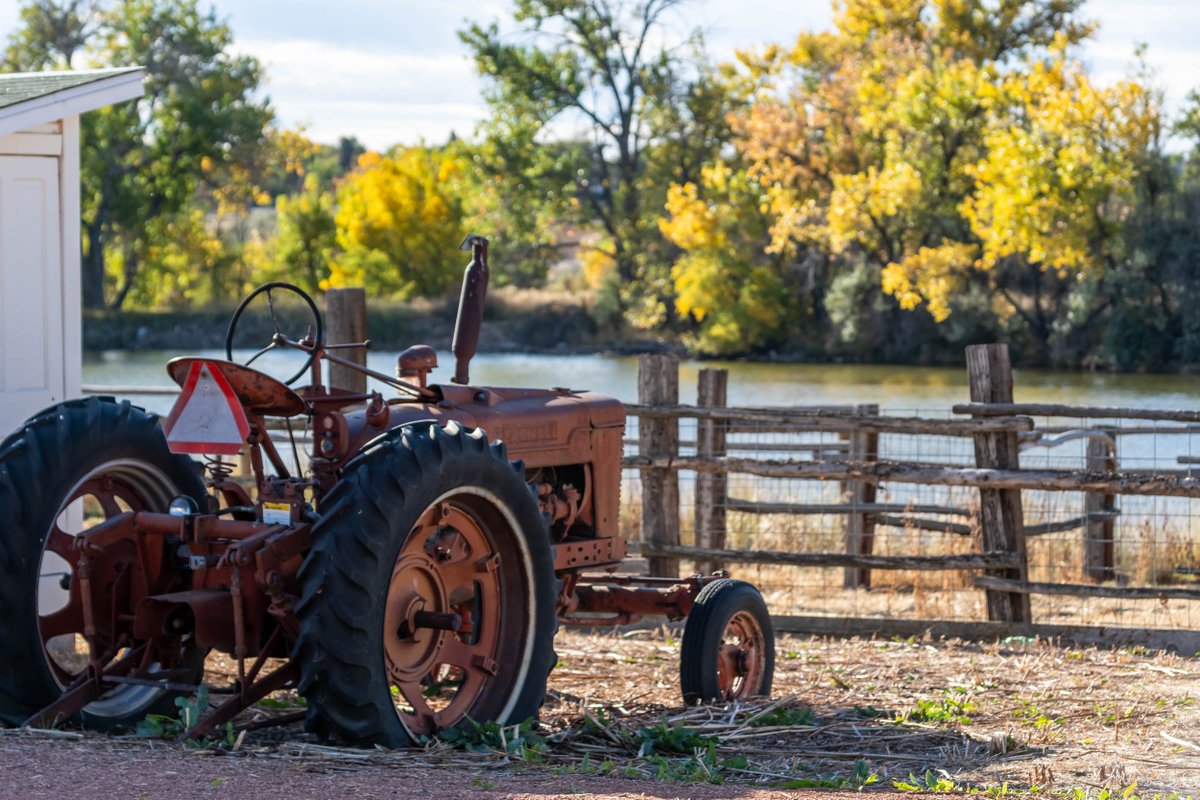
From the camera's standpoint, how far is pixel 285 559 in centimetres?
481

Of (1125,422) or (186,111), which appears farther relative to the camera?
(186,111)

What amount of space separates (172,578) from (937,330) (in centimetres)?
3191

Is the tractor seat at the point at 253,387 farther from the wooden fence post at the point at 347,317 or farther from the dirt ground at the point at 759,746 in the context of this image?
the wooden fence post at the point at 347,317

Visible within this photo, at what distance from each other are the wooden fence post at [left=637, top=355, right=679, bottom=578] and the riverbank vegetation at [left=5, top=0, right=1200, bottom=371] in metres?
20.1

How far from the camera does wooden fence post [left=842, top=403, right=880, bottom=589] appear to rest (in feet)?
37.7

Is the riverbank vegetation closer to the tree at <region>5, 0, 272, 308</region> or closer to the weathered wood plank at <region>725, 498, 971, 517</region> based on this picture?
the tree at <region>5, 0, 272, 308</region>

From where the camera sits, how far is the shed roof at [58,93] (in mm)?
7090

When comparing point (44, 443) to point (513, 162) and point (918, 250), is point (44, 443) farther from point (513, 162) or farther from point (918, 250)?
point (513, 162)

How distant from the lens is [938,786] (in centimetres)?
456

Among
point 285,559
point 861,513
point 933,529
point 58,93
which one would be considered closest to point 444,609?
point 285,559

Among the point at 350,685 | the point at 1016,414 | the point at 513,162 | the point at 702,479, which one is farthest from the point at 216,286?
the point at 350,685

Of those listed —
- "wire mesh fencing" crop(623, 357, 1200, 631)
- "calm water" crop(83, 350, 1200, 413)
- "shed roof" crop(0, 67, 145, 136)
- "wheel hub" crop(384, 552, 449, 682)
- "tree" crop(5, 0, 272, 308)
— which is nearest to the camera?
"wheel hub" crop(384, 552, 449, 682)

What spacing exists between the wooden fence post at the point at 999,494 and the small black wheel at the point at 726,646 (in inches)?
115

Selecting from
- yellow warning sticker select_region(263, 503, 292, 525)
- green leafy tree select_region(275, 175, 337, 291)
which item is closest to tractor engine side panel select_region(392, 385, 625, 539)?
yellow warning sticker select_region(263, 503, 292, 525)
